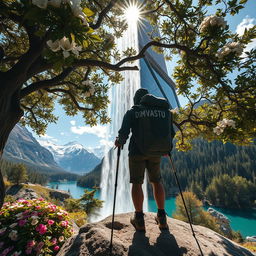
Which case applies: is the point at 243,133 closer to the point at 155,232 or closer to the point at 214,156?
the point at 155,232

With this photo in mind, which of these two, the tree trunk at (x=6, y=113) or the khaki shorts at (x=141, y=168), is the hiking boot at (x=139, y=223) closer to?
the khaki shorts at (x=141, y=168)

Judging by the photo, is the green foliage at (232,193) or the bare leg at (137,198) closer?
the bare leg at (137,198)

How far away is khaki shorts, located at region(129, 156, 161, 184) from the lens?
3.68 meters

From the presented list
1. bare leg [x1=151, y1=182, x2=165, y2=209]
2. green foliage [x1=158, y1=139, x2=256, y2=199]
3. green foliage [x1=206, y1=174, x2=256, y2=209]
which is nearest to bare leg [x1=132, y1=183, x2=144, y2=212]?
bare leg [x1=151, y1=182, x2=165, y2=209]

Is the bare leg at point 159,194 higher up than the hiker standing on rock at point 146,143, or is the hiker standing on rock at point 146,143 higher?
the hiker standing on rock at point 146,143

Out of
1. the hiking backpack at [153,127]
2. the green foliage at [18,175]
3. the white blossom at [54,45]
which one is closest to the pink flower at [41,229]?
the hiking backpack at [153,127]

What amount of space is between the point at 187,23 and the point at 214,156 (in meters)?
139

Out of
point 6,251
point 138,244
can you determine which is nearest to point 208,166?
point 138,244

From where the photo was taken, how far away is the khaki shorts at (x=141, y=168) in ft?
12.1

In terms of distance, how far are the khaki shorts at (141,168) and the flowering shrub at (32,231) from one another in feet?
8.22

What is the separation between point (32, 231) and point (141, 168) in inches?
122

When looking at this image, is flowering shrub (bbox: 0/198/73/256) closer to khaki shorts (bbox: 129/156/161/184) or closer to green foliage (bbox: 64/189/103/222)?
khaki shorts (bbox: 129/156/161/184)

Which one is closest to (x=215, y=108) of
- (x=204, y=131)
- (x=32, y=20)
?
(x=204, y=131)

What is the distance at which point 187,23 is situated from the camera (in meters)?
5.34
